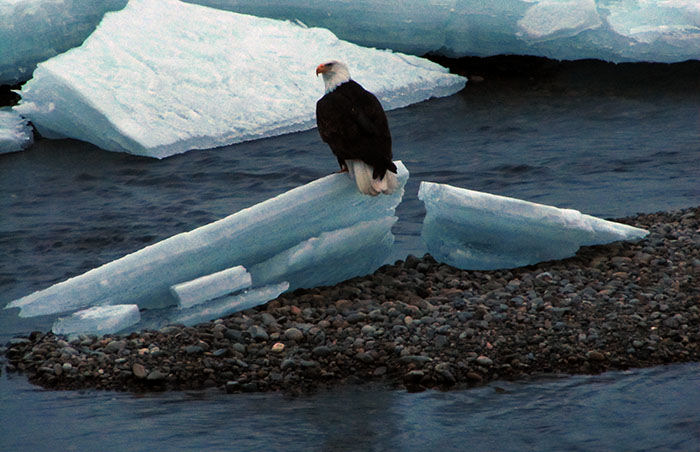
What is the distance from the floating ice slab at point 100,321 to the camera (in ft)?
16.1

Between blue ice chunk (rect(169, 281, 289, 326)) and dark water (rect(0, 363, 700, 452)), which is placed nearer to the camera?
dark water (rect(0, 363, 700, 452))

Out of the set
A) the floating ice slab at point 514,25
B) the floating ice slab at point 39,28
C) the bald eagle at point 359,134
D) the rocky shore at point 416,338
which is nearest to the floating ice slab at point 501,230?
the rocky shore at point 416,338

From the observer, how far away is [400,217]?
24.4ft

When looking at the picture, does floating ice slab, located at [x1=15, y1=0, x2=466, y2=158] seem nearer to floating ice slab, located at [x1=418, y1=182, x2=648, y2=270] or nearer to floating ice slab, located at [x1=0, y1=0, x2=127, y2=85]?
floating ice slab, located at [x1=0, y1=0, x2=127, y2=85]

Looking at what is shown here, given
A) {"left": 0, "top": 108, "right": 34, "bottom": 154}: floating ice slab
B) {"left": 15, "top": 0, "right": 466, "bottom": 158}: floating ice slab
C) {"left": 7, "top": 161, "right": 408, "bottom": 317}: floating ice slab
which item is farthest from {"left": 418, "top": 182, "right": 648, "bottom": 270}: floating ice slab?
{"left": 0, "top": 108, "right": 34, "bottom": 154}: floating ice slab

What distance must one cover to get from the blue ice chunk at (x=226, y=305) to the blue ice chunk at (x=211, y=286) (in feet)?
0.15

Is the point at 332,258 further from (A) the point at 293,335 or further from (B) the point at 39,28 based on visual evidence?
(B) the point at 39,28

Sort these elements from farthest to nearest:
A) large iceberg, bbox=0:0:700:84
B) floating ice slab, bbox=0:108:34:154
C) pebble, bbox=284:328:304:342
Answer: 1. large iceberg, bbox=0:0:700:84
2. floating ice slab, bbox=0:108:34:154
3. pebble, bbox=284:328:304:342

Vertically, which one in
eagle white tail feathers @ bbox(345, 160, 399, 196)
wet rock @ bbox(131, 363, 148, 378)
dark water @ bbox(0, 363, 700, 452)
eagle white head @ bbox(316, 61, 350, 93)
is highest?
eagle white head @ bbox(316, 61, 350, 93)

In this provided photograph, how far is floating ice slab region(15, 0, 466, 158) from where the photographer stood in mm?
9469

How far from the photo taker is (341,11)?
11.3 meters

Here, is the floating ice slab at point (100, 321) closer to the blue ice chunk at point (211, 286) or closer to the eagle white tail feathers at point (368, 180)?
the blue ice chunk at point (211, 286)

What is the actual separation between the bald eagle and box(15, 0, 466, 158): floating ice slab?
4414mm

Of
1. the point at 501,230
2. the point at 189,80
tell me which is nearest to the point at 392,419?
the point at 501,230
